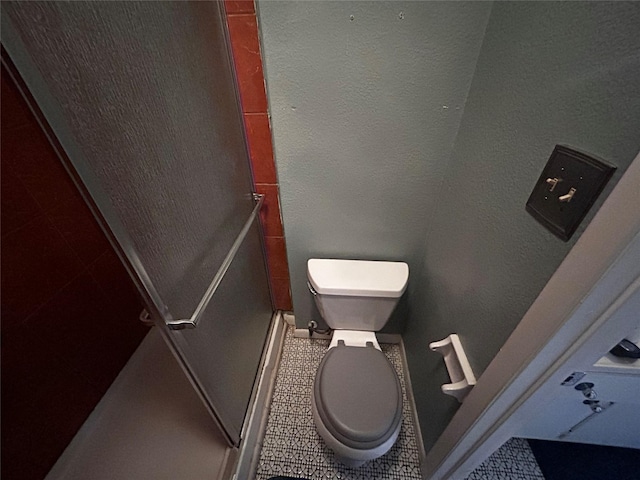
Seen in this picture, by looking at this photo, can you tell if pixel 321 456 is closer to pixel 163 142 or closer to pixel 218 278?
pixel 218 278

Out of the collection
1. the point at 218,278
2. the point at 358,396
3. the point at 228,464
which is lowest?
the point at 228,464

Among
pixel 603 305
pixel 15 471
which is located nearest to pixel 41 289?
pixel 15 471

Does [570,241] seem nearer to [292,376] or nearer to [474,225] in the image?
[474,225]

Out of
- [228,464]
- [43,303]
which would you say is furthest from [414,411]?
[43,303]

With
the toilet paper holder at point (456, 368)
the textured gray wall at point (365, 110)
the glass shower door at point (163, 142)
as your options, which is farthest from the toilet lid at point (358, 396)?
the textured gray wall at point (365, 110)

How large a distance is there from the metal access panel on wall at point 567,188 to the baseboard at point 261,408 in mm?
1272

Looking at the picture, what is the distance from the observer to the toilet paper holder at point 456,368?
717 mm

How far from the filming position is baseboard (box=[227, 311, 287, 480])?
1033 millimetres

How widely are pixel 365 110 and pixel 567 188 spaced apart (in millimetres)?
604

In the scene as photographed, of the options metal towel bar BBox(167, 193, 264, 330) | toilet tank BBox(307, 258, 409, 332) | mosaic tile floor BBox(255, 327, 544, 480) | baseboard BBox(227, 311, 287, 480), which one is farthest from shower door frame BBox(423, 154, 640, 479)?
baseboard BBox(227, 311, 287, 480)

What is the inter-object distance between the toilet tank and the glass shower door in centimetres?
34

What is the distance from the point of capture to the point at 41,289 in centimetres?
101

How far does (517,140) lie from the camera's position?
57 centimetres

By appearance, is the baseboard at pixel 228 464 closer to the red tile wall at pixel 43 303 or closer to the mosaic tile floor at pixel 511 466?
the red tile wall at pixel 43 303
